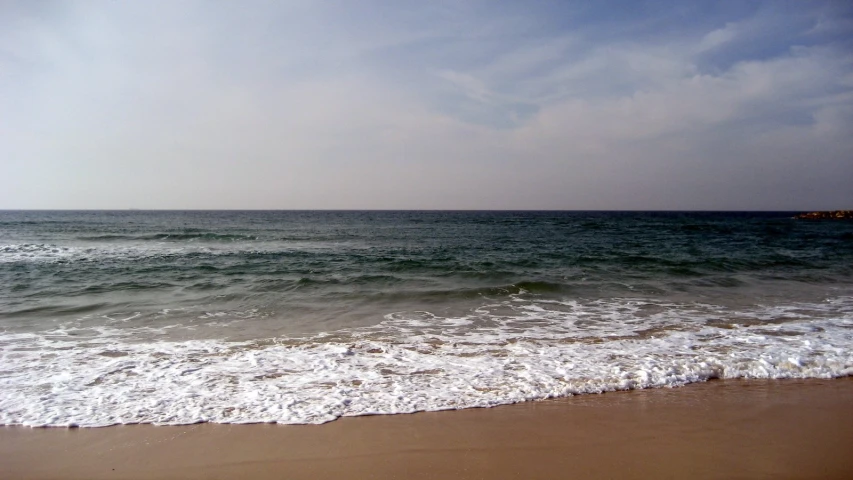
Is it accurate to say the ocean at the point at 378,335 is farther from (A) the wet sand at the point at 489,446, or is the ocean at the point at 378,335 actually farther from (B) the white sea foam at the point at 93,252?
(B) the white sea foam at the point at 93,252

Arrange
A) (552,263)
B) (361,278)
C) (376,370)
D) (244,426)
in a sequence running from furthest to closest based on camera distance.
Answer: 1. (552,263)
2. (361,278)
3. (376,370)
4. (244,426)

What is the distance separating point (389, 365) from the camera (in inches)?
249

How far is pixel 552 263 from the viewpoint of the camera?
17875 millimetres

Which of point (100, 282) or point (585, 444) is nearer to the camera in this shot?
point (585, 444)

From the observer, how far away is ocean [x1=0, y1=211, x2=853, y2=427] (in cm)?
521

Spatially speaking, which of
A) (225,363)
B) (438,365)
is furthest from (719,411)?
(225,363)

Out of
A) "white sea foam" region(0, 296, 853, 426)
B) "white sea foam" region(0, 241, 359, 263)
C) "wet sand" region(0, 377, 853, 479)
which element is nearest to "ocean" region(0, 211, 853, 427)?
"white sea foam" region(0, 296, 853, 426)

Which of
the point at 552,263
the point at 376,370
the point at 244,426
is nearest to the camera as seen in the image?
the point at 244,426

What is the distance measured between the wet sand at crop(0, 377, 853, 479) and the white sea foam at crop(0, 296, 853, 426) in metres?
0.31

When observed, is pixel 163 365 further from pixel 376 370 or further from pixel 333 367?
pixel 376 370

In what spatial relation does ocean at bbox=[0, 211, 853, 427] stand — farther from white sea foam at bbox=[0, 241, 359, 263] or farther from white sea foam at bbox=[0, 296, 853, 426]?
white sea foam at bbox=[0, 241, 359, 263]

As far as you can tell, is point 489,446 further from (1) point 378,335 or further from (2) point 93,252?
(2) point 93,252

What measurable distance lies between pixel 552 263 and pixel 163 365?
1426 centimetres

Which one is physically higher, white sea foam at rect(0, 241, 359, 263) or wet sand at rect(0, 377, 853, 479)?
white sea foam at rect(0, 241, 359, 263)
